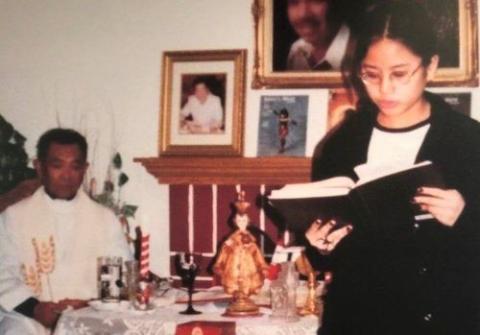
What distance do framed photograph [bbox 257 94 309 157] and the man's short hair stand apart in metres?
0.60

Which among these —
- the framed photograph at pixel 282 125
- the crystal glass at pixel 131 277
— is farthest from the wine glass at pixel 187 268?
the framed photograph at pixel 282 125

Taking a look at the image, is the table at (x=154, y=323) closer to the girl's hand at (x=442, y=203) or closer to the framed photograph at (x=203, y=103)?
the girl's hand at (x=442, y=203)

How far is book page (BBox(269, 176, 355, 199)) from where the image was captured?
2.24 meters

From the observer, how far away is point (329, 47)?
2.61m

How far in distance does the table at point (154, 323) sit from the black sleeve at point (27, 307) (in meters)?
0.32

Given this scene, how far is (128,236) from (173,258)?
0.18 m

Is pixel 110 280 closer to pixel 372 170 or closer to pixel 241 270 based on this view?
pixel 241 270

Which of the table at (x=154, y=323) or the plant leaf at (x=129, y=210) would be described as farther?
the plant leaf at (x=129, y=210)

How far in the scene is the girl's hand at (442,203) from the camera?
2.24m

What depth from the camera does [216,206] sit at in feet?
8.89

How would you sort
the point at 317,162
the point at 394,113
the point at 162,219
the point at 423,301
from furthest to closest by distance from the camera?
the point at 162,219 → the point at 317,162 → the point at 394,113 → the point at 423,301

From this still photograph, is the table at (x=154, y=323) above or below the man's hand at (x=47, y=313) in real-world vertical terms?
above

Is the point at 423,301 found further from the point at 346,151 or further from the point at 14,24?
the point at 14,24

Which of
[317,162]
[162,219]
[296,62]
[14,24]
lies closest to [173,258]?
[162,219]
